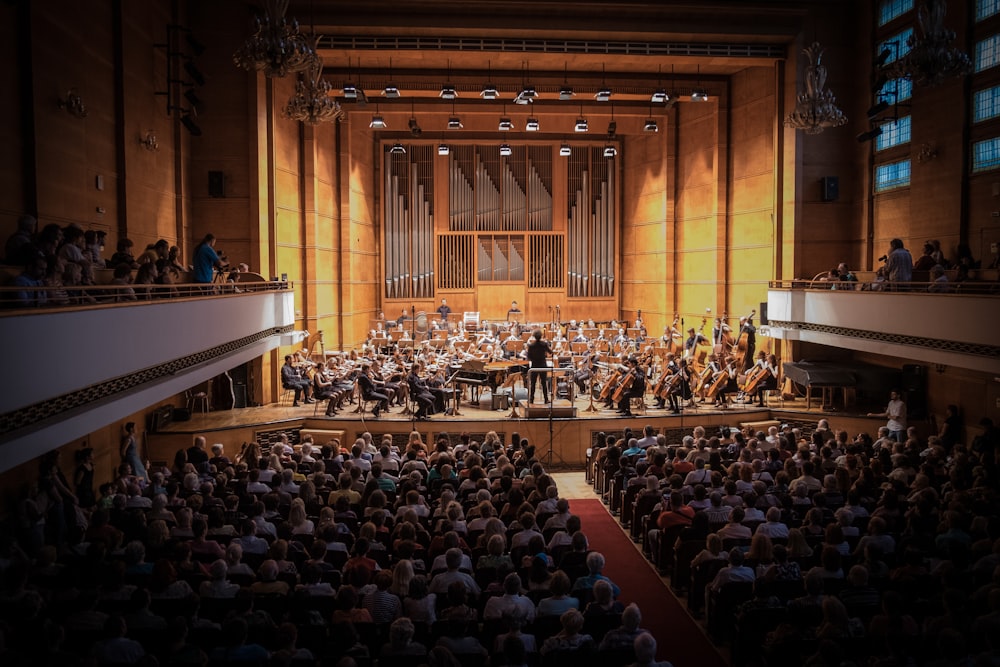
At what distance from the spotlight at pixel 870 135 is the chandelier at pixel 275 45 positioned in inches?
414

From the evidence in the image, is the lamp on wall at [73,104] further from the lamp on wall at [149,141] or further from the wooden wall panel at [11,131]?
the lamp on wall at [149,141]

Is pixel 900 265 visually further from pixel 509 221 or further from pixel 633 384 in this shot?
pixel 509 221

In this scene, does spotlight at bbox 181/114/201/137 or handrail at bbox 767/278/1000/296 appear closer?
handrail at bbox 767/278/1000/296

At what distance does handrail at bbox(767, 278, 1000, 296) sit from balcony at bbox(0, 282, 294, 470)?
33.4ft

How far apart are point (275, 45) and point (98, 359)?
4.63m

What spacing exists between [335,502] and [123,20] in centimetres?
873

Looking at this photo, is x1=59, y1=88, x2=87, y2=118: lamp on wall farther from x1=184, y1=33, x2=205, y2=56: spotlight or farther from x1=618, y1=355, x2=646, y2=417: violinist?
x1=618, y1=355, x2=646, y2=417: violinist

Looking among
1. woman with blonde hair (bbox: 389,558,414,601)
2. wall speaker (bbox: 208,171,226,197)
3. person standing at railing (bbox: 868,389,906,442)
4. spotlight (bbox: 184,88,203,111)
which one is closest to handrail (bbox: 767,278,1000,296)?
person standing at railing (bbox: 868,389,906,442)

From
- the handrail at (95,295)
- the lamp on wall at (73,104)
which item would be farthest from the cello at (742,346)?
the lamp on wall at (73,104)

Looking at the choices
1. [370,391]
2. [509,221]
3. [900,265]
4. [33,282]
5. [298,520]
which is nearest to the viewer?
[33,282]

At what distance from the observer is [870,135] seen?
583 inches

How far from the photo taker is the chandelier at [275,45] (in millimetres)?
9812

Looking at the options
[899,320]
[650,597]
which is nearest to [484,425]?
[650,597]

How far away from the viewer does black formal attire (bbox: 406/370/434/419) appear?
13.8 m
